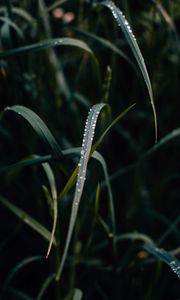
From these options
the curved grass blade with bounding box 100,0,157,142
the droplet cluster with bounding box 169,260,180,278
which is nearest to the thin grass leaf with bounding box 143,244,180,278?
the droplet cluster with bounding box 169,260,180,278

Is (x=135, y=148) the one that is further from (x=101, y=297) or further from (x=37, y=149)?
(x=101, y=297)

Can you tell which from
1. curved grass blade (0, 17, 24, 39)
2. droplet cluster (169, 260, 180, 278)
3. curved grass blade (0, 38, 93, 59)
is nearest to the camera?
droplet cluster (169, 260, 180, 278)

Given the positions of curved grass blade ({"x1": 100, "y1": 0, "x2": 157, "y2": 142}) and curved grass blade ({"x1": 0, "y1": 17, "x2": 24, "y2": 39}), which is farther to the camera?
curved grass blade ({"x1": 0, "y1": 17, "x2": 24, "y2": 39})

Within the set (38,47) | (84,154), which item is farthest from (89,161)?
(84,154)

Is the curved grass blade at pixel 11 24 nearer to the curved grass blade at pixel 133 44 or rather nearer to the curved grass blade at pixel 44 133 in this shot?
the curved grass blade at pixel 133 44

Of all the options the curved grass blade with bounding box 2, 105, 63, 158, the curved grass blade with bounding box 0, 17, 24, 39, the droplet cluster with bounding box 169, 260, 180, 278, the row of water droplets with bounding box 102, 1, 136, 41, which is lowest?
the droplet cluster with bounding box 169, 260, 180, 278

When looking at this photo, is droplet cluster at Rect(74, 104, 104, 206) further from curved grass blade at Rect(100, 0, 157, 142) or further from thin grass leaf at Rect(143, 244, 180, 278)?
thin grass leaf at Rect(143, 244, 180, 278)

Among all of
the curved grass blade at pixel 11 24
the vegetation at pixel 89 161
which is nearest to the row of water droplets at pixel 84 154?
the vegetation at pixel 89 161
